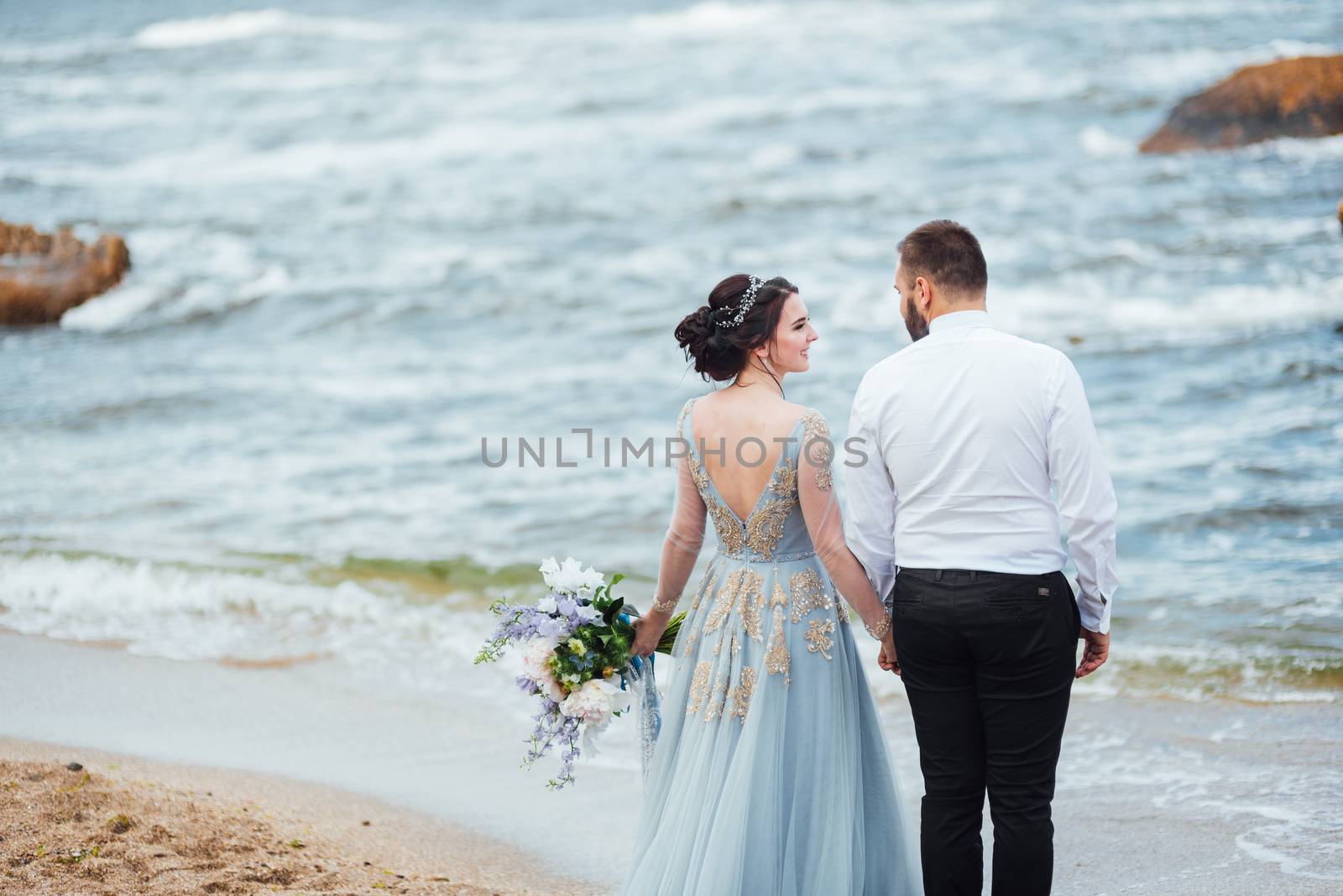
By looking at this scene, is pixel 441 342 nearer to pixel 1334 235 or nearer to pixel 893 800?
pixel 1334 235

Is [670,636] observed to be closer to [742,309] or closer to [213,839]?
[742,309]

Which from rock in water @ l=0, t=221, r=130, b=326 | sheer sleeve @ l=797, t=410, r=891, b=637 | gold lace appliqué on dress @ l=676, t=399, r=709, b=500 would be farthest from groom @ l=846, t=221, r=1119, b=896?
rock in water @ l=0, t=221, r=130, b=326

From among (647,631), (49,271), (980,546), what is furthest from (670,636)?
(49,271)

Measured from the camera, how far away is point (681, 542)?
352 centimetres

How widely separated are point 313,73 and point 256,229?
12.1 m

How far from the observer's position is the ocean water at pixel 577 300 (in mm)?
7328

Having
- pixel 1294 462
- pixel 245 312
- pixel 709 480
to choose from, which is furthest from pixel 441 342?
pixel 709 480

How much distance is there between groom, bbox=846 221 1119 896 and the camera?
9.89 ft

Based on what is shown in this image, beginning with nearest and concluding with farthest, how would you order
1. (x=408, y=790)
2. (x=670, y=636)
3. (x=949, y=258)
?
(x=949, y=258) → (x=670, y=636) → (x=408, y=790)

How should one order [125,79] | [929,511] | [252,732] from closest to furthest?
[929,511] → [252,732] → [125,79]

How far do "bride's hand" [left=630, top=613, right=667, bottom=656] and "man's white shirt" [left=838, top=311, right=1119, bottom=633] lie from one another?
0.81 metres

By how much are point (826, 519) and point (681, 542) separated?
446 millimetres

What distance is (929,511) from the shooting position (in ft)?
10.1

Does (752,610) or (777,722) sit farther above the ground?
(752,610)
